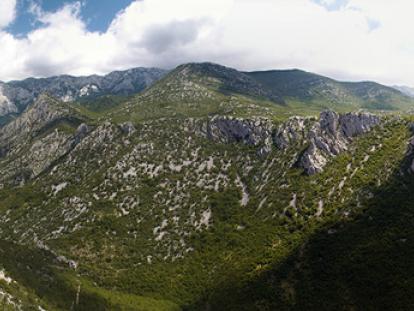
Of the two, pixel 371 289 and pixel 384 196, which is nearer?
pixel 371 289

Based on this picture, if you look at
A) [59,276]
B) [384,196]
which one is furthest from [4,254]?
[384,196]

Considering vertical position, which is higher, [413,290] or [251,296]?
[413,290]

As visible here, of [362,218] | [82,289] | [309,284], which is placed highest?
[362,218]

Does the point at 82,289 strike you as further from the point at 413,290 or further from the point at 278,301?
the point at 413,290

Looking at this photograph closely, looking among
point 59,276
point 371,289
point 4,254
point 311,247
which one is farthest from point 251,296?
point 4,254

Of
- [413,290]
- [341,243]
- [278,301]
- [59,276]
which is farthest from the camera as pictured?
[59,276]

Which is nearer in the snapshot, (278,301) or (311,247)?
(278,301)

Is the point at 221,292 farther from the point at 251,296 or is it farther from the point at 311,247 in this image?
the point at 311,247

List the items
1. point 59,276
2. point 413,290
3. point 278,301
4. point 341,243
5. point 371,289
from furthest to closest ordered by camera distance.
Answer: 1. point 59,276
2. point 341,243
3. point 278,301
4. point 371,289
5. point 413,290

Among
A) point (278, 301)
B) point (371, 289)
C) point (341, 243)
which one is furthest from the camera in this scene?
point (341, 243)
